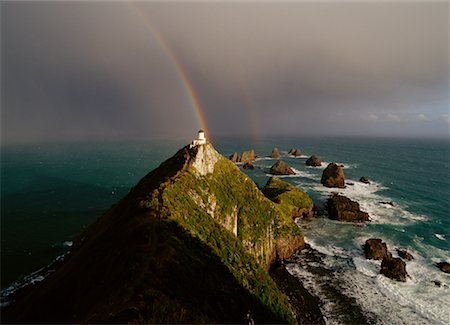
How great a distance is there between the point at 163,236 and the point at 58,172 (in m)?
115

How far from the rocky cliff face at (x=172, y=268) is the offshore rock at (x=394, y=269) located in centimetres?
1838

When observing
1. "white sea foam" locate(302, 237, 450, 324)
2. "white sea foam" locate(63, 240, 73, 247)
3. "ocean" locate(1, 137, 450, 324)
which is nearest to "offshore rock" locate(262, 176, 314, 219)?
"ocean" locate(1, 137, 450, 324)

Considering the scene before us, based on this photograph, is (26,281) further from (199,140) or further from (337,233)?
(337,233)

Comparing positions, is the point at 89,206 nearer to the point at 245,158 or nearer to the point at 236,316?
the point at 236,316

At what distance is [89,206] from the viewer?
70938 mm

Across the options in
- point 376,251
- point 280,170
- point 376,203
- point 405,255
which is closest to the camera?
point 376,251

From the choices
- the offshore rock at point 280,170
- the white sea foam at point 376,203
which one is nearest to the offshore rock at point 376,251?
the white sea foam at point 376,203

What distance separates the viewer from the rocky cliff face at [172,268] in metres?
19.1

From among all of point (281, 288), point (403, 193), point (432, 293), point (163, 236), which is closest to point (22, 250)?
point (163, 236)

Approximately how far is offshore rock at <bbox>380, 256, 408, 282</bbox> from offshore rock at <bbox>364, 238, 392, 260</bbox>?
10.1 ft

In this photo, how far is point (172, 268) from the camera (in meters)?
22.0

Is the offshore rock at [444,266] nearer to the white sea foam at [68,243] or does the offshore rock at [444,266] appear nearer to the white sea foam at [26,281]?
the white sea foam at [26,281]

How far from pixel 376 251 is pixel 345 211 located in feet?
60.8

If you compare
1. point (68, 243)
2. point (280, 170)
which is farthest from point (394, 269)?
point (280, 170)
